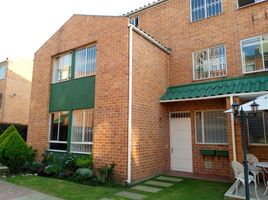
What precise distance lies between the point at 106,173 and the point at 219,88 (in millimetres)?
5909

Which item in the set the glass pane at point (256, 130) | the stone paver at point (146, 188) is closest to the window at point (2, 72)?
the stone paver at point (146, 188)

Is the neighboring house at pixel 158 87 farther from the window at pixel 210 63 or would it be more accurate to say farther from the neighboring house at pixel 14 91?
the neighboring house at pixel 14 91

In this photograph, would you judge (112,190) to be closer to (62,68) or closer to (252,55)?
(62,68)

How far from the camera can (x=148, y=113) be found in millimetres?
9734

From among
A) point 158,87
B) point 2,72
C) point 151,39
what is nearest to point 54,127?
point 158,87

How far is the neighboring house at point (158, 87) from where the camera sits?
8.87 metres

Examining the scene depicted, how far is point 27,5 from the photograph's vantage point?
9.81 meters

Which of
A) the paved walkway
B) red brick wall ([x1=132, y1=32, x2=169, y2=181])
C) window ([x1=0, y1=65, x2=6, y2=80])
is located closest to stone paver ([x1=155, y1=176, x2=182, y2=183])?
red brick wall ([x1=132, y1=32, x2=169, y2=181])

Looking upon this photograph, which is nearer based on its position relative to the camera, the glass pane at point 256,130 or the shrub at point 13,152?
the glass pane at point 256,130

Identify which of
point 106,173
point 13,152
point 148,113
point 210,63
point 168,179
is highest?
point 210,63

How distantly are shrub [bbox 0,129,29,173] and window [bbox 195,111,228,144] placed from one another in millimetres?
8298

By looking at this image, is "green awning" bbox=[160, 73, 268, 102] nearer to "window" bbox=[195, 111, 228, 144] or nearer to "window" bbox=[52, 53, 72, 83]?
"window" bbox=[195, 111, 228, 144]

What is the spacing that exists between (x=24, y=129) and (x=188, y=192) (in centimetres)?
1868

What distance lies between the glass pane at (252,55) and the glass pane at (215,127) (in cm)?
241
